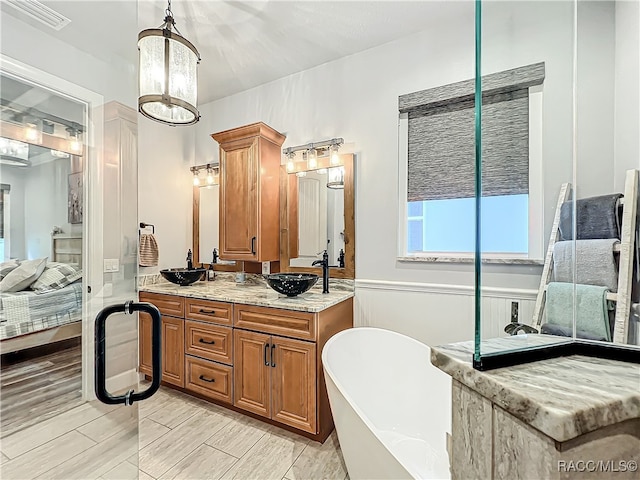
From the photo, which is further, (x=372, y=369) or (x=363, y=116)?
(x=363, y=116)

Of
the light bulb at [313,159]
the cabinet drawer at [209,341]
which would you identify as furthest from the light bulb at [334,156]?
the cabinet drawer at [209,341]

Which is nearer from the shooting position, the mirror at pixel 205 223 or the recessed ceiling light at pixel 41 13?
the recessed ceiling light at pixel 41 13

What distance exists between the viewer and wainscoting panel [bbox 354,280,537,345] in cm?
212

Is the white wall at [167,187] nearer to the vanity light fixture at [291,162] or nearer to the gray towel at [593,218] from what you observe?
the vanity light fixture at [291,162]

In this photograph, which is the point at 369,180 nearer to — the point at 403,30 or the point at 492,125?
the point at 403,30

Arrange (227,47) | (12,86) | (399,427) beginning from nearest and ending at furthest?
(12,86) < (399,427) < (227,47)

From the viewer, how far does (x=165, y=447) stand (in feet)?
6.18

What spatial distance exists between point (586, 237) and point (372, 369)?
159 centimetres

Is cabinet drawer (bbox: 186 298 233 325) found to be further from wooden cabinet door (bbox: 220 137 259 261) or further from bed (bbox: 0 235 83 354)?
bed (bbox: 0 235 83 354)

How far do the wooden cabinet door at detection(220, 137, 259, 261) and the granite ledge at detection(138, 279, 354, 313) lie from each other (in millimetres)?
316

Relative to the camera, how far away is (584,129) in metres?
0.78

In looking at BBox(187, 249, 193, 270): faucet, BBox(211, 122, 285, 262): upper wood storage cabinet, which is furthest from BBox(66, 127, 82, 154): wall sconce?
BBox(187, 249, 193, 270): faucet

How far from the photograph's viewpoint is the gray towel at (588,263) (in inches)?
28.1

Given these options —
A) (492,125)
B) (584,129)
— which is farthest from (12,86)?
(584,129)
